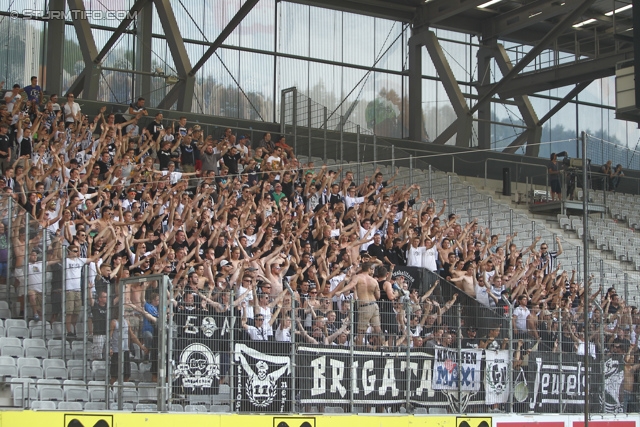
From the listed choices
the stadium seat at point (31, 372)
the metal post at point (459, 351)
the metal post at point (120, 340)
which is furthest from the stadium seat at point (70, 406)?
the metal post at point (459, 351)

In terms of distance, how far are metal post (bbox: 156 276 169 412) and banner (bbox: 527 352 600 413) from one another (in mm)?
6330

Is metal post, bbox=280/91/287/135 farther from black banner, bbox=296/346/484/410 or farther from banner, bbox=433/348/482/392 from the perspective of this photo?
black banner, bbox=296/346/484/410

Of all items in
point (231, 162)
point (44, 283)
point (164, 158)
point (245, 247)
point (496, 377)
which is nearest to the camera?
point (44, 283)

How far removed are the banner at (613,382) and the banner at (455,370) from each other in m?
2.63

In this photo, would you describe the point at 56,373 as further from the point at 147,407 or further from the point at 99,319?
the point at 147,407

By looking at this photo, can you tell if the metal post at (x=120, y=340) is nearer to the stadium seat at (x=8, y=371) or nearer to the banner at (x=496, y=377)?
the stadium seat at (x=8, y=371)

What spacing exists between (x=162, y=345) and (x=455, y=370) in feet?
16.3

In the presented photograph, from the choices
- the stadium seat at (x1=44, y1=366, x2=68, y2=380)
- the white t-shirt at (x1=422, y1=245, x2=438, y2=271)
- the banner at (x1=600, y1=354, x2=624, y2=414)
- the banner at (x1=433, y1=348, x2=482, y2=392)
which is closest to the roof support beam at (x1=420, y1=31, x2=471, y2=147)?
the white t-shirt at (x1=422, y1=245, x2=438, y2=271)

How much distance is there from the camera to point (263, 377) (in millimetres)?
13461

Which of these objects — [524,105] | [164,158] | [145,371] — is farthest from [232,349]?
[524,105]

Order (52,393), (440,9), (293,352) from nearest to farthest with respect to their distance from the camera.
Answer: (52,393)
(293,352)
(440,9)

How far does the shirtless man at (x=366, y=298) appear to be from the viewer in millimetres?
14344

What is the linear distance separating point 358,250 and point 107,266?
6.77 metres

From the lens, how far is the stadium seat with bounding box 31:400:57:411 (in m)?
12.5
